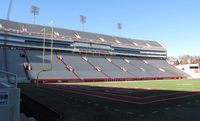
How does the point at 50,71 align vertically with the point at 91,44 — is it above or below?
below

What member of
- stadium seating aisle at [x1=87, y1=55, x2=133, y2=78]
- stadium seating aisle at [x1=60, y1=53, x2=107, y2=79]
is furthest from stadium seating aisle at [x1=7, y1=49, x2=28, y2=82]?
stadium seating aisle at [x1=87, y1=55, x2=133, y2=78]

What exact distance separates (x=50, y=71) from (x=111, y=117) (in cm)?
4287

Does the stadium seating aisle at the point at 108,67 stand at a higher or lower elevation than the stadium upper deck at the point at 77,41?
lower

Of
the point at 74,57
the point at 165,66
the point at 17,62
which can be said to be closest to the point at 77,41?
the point at 74,57

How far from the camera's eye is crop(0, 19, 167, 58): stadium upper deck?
6250 centimetres

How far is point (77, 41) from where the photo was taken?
71188mm

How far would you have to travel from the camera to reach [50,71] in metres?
53.5

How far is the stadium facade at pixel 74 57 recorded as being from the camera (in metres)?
52.8

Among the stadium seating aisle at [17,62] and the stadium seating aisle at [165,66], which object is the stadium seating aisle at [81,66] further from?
the stadium seating aisle at [165,66]

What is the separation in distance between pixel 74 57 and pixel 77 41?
20.0 ft

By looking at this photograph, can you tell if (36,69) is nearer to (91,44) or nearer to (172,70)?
(91,44)

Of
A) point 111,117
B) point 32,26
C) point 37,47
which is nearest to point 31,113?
point 111,117

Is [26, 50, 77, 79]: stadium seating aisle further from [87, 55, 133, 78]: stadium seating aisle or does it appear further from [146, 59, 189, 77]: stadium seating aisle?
[146, 59, 189, 77]: stadium seating aisle

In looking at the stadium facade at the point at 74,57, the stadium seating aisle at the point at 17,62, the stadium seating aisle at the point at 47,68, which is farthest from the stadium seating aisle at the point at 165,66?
the stadium seating aisle at the point at 17,62
